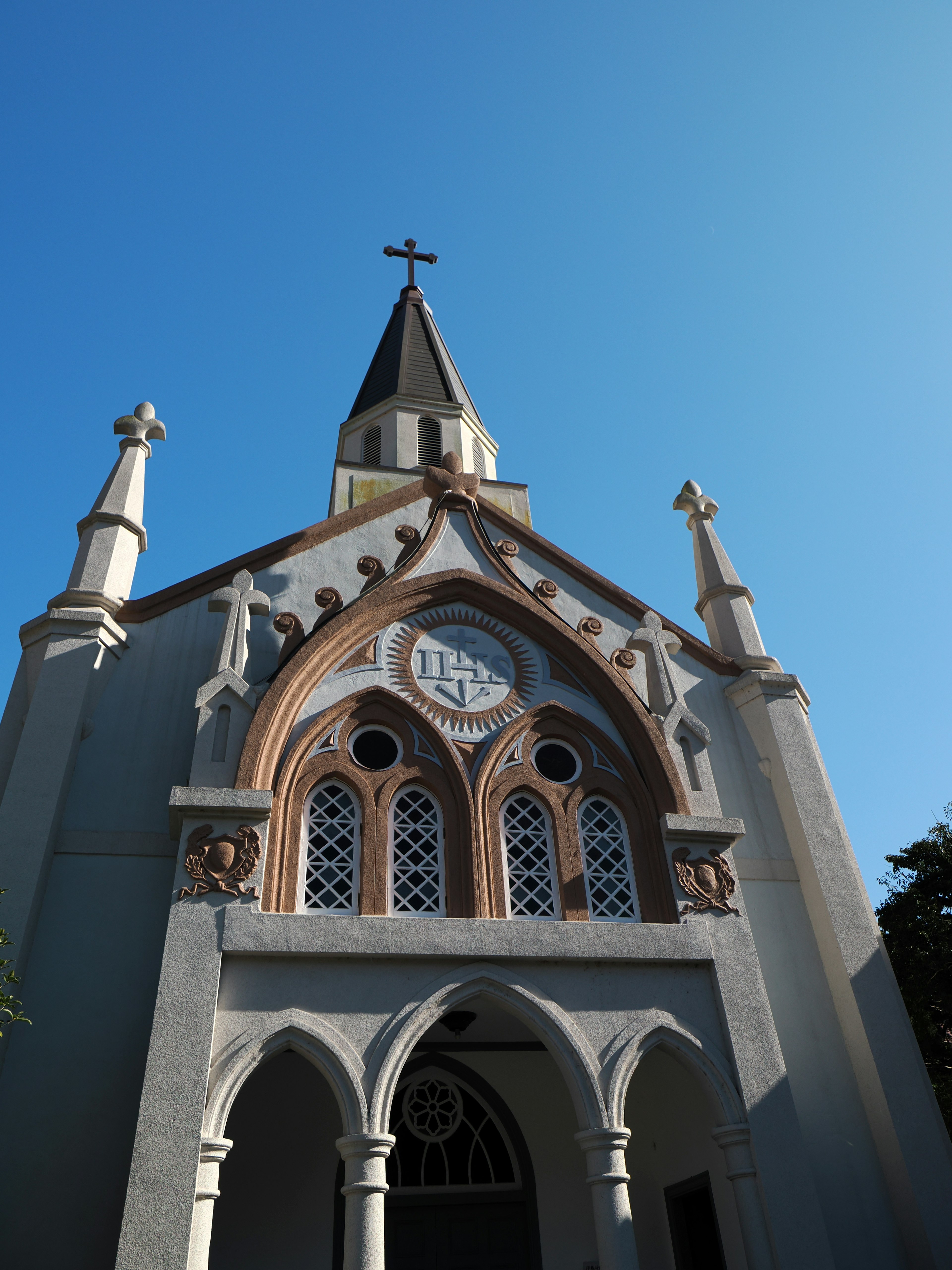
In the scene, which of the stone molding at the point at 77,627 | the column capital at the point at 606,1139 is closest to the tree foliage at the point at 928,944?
the column capital at the point at 606,1139

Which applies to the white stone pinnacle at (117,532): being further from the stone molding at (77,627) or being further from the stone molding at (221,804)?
the stone molding at (221,804)

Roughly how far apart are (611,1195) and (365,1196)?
7.58 feet

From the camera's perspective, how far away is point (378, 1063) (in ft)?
29.2

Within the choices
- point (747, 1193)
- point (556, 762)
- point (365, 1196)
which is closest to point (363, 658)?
point (556, 762)

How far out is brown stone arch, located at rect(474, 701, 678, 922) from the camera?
34.9 ft

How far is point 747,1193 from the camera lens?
29.8 feet

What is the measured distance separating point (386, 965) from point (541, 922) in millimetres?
1671

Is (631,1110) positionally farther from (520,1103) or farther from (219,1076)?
(219,1076)

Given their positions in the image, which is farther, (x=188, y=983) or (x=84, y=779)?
(x=84, y=779)

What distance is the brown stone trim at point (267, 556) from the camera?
12.8 metres

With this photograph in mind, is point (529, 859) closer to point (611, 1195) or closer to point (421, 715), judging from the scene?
point (421, 715)

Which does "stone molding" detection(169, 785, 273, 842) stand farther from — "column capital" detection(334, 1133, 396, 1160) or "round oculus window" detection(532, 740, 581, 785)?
"round oculus window" detection(532, 740, 581, 785)

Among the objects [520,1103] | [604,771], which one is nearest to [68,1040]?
[520,1103]

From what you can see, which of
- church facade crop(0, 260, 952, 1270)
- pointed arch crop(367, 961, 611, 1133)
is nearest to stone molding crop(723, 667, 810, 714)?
church facade crop(0, 260, 952, 1270)
